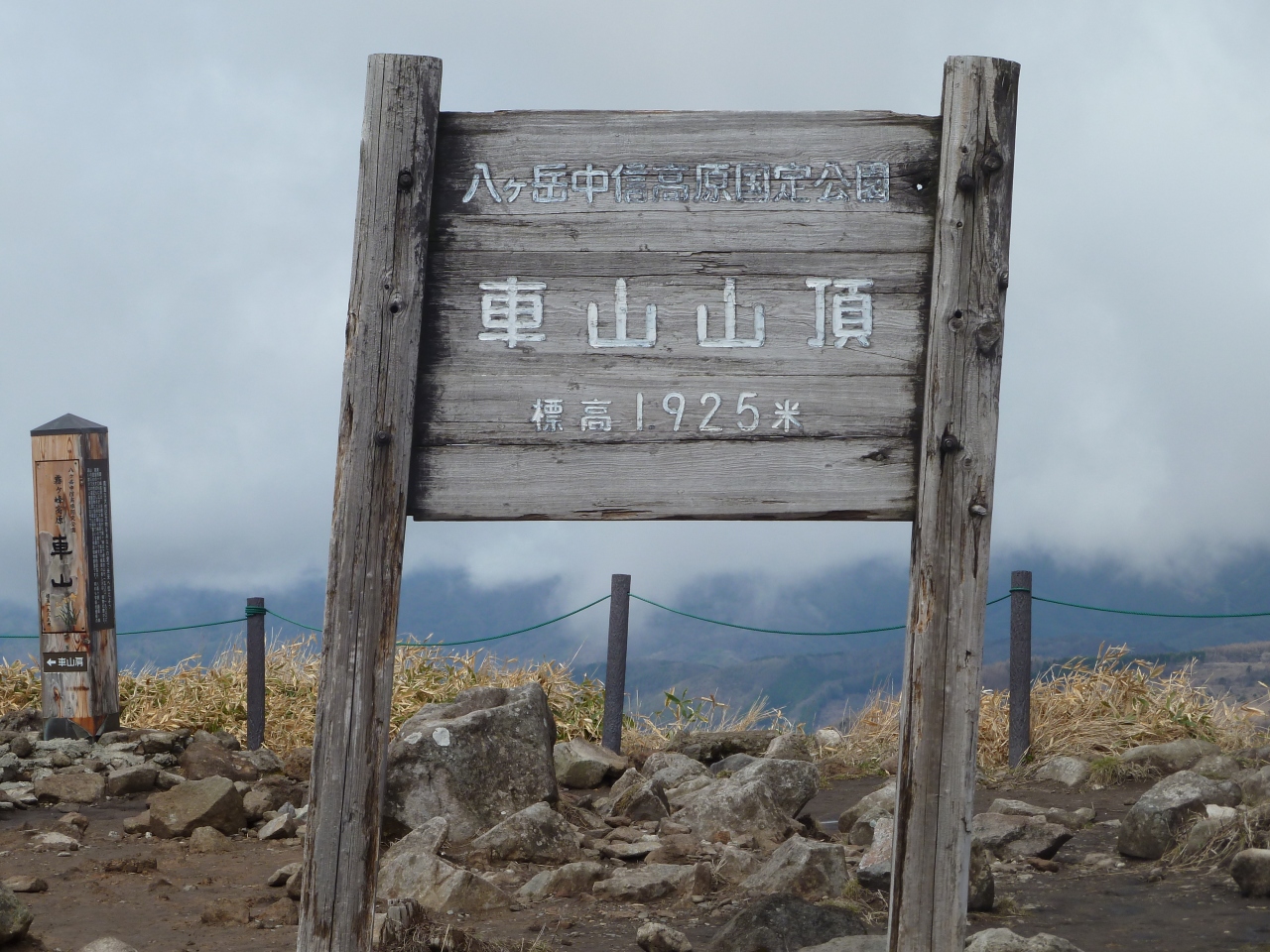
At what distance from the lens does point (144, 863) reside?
265 inches

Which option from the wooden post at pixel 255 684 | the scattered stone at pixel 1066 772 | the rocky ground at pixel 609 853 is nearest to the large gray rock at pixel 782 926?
the rocky ground at pixel 609 853

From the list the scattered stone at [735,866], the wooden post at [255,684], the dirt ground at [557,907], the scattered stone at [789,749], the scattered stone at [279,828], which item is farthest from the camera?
the wooden post at [255,684]

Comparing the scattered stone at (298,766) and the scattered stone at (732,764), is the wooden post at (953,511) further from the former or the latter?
the scattered stone at (298,766)

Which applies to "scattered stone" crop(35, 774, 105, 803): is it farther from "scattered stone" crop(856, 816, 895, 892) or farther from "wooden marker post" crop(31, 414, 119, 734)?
"scattered stone" crop(856, 816, 895, 892)

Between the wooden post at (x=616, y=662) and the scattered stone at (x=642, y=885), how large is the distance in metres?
4.67

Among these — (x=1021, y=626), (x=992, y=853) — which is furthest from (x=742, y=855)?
(x=1021, y=626)

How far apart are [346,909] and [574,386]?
1.80 m

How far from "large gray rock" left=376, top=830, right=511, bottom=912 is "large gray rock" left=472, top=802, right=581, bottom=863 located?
682mm

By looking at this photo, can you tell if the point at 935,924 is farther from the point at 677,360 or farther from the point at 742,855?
the point at 742,855

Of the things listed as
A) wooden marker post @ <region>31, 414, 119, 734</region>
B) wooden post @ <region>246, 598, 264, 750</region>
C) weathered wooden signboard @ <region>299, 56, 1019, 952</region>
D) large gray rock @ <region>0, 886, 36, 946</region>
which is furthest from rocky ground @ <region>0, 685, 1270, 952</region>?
wooden post @ <region>246, 598, 264, 750</region>

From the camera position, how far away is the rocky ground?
5.18 m

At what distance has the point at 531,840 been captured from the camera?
6.45 metres

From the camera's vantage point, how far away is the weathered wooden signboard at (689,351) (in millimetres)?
3795

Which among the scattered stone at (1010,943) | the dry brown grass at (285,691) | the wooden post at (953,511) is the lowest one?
the dry brown grass at (285,691)
